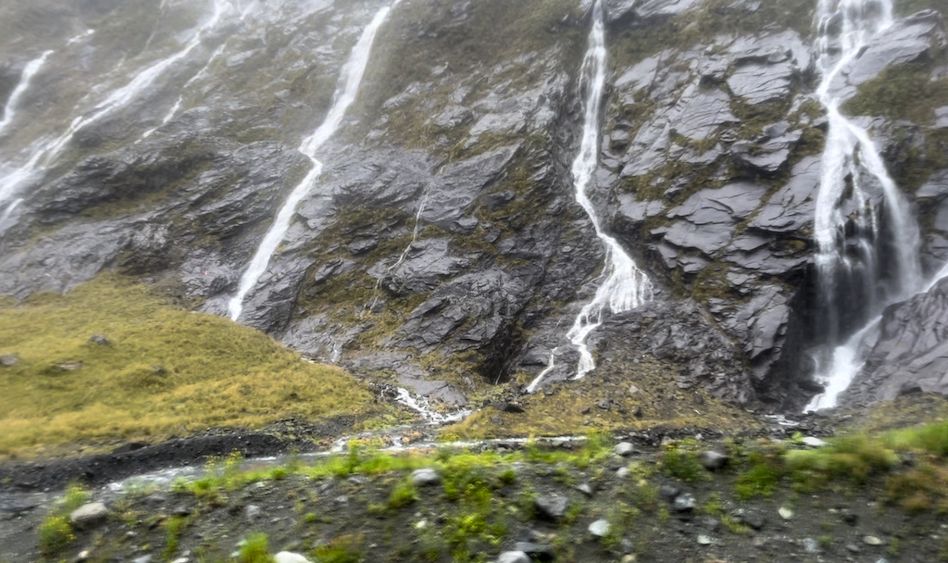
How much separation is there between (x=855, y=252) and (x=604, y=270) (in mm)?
9609

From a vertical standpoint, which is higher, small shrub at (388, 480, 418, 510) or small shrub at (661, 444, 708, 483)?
small shrub at (388, 480, 418, 510)

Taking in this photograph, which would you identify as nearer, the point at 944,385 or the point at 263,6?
the point at 944,385

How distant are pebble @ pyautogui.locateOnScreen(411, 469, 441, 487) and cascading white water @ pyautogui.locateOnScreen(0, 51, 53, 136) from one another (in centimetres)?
4826

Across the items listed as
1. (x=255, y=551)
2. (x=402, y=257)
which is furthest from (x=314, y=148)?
(x=255, y=551)

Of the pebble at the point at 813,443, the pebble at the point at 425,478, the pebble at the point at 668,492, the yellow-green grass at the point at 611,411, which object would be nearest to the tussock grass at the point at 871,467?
the pebble at the point at 813,443

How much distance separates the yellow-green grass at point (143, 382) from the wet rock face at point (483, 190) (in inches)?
120

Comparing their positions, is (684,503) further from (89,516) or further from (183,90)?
(183,90)

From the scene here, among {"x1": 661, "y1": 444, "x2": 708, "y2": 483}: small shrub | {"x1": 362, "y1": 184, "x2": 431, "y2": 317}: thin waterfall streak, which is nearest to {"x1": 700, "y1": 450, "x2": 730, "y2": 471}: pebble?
{"x1": 661, "y1": 444, "x2": 708, "y2": 483}: small shrub

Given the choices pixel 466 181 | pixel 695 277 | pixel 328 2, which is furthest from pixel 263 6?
pixel 695 277

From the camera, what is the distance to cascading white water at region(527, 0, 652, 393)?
22.1 metres

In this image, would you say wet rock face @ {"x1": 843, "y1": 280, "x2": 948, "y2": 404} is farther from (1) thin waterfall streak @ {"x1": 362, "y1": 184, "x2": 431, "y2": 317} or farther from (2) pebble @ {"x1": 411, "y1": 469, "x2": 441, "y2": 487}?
(1) thin waterfall streak @ {"x1": 362, "y1": 184, "x2": 431, "y2": 317}

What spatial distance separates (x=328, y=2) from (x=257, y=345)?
38.4m

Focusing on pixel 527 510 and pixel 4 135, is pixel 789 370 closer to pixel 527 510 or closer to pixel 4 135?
pixel 527 510

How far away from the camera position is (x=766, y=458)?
553cm
